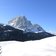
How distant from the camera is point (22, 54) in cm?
820

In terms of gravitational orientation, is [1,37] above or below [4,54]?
above

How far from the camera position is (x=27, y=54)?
8078mm

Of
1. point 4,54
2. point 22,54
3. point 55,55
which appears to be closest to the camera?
point 55,55

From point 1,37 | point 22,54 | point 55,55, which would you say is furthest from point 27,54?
point 1,37

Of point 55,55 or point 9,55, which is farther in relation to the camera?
point 9,55

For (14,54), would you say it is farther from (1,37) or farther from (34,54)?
(1,37)

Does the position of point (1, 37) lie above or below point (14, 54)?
above

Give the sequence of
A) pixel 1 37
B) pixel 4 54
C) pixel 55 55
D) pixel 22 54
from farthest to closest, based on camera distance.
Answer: pixel 1 37 → pixel 4 54 → pixel 22 54 → pixel 55 55

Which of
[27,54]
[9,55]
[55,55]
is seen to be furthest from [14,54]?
[55,55]

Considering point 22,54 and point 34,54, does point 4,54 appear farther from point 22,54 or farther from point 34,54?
point 34,54

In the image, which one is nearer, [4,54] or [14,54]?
[14,54]

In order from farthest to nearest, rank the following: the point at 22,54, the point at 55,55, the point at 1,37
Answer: the point at 1,37, the point at 22,54, the point at 55,55

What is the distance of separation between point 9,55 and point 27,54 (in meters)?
1.13

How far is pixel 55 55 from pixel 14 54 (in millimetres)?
2412
